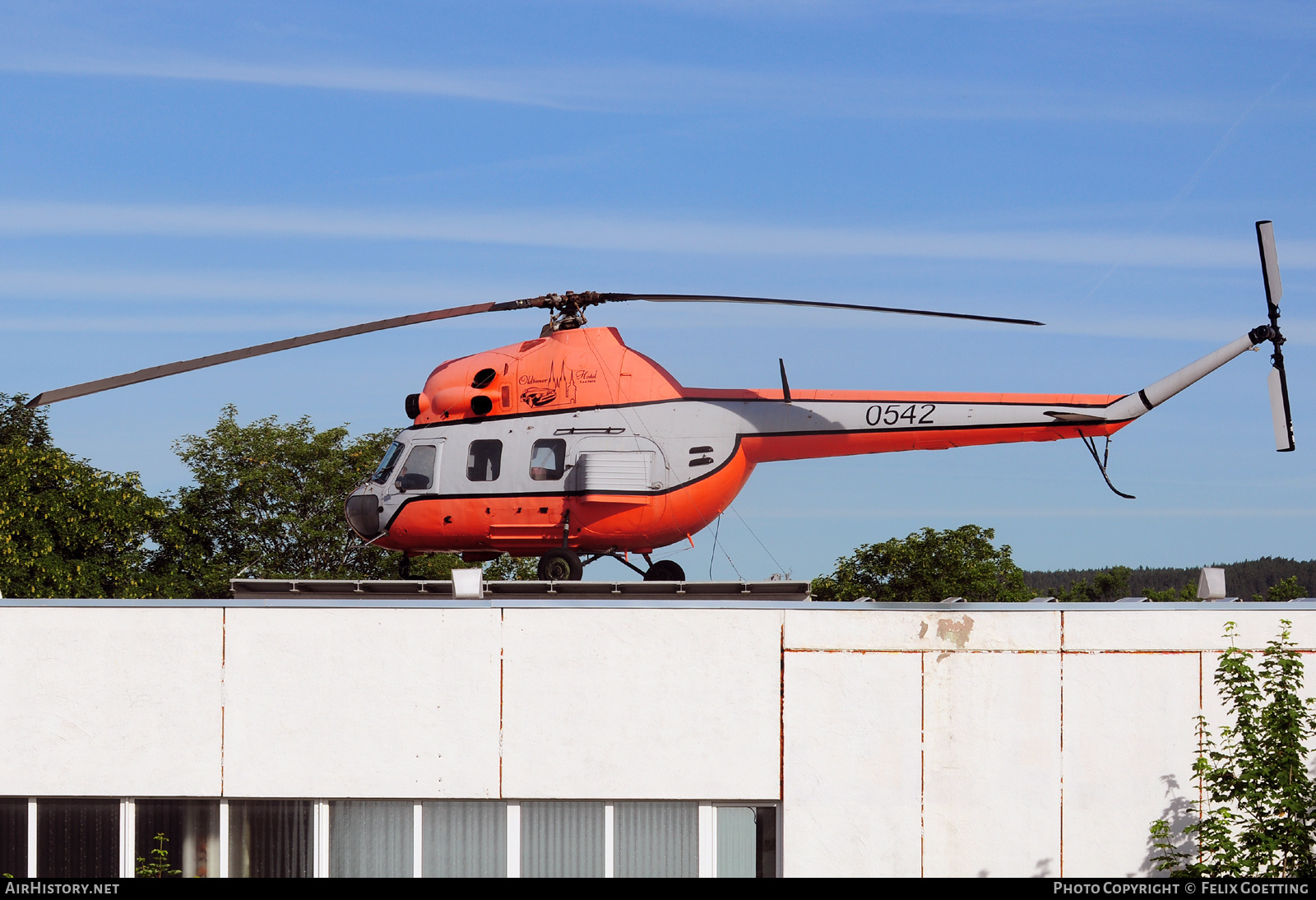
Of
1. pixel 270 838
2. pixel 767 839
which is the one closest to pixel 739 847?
pixel 767 839

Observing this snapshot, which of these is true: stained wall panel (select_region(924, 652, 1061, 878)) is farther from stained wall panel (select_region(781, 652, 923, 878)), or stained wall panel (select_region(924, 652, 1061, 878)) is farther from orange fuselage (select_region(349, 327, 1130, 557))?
orange fuselage (select_region(349, 327, 1130, 557))

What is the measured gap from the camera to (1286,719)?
37.7ft

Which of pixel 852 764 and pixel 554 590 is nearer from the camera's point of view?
pixel 852 764

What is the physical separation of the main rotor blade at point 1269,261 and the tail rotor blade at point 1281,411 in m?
1.19

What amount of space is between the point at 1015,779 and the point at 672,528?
815 centimetres

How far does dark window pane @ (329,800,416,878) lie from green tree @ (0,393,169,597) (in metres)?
32.1

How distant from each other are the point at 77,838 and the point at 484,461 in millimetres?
8694

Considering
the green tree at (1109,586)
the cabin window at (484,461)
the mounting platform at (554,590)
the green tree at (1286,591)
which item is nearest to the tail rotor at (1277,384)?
the mounting platform at (554,590)

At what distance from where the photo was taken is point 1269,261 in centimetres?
1950

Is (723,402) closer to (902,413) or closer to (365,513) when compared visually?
(902,413)

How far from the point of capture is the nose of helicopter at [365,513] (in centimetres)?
2075

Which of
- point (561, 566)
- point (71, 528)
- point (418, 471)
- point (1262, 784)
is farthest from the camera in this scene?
point (71, 528)
